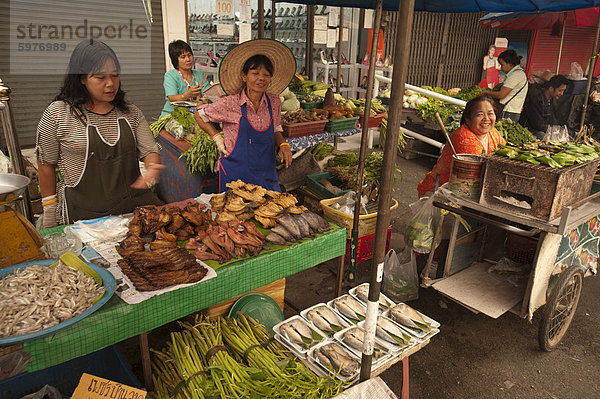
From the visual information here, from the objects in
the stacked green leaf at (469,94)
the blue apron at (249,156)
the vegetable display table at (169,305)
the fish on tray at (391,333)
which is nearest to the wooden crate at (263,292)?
the vegetable display table at (169,305)

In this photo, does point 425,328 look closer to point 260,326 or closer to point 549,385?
point 260,326

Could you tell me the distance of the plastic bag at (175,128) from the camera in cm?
546

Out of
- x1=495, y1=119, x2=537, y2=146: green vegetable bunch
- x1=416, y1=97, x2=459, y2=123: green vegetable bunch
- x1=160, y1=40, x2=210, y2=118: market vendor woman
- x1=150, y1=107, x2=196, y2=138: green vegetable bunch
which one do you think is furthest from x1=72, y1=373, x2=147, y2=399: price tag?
x1=416, y1=97, x2=459, y2=123: green vegetable bunch

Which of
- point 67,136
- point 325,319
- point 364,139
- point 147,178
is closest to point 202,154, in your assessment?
point 147,178

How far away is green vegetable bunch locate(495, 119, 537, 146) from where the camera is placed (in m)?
6.52

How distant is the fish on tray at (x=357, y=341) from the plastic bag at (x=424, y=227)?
5.89 ft

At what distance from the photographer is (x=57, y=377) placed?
2506 millimetres

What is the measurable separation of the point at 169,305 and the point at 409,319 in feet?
4.80

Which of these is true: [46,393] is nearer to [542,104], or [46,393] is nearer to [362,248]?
[362,248]

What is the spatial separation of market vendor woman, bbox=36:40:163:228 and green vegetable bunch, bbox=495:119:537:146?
5.36 m

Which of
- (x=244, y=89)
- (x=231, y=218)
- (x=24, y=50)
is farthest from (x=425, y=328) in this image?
(x=24, y=50)

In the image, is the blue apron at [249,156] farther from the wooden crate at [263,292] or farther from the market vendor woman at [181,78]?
the market vendor woman at [181,78]

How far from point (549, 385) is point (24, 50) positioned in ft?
28.3

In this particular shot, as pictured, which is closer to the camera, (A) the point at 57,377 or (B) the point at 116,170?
(A) the point at 57,377
